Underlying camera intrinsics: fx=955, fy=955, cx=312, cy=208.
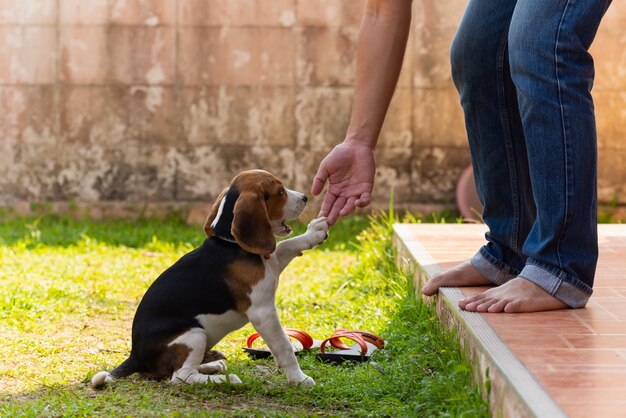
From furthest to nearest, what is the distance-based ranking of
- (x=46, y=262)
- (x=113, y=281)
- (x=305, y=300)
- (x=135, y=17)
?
1. (x=135, y=17)
2. (x=46, y=262)
3. (x=113, y=281)
4. (x=305, y=300)

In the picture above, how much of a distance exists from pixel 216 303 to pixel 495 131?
1.27 meters

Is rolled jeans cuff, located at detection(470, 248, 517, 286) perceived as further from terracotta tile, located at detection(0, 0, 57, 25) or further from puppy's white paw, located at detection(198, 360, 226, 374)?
terracotta tile, located at detection(0, 0, 57, 25)

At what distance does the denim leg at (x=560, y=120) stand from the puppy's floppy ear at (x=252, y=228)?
0.95 m

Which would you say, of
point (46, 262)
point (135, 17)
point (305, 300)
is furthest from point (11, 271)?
point (135, 17)

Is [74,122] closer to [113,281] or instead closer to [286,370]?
[113,281]

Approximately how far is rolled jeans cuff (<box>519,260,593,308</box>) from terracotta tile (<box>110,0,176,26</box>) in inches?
214

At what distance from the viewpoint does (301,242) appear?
369 centimetres

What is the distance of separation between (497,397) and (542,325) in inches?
20.5

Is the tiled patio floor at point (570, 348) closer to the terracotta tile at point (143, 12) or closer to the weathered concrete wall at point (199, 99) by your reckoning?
the weathered concrete wall at point (199, 99)

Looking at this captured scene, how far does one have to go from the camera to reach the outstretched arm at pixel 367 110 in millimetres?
3709

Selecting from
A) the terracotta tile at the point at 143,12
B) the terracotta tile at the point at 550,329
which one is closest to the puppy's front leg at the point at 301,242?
the terracotta tile at the point at 550,329

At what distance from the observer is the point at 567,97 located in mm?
3094

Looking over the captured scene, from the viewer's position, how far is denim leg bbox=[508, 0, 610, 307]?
3.09 metres

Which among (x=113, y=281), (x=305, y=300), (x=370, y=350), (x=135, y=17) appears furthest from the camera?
(x=135, y=17)
